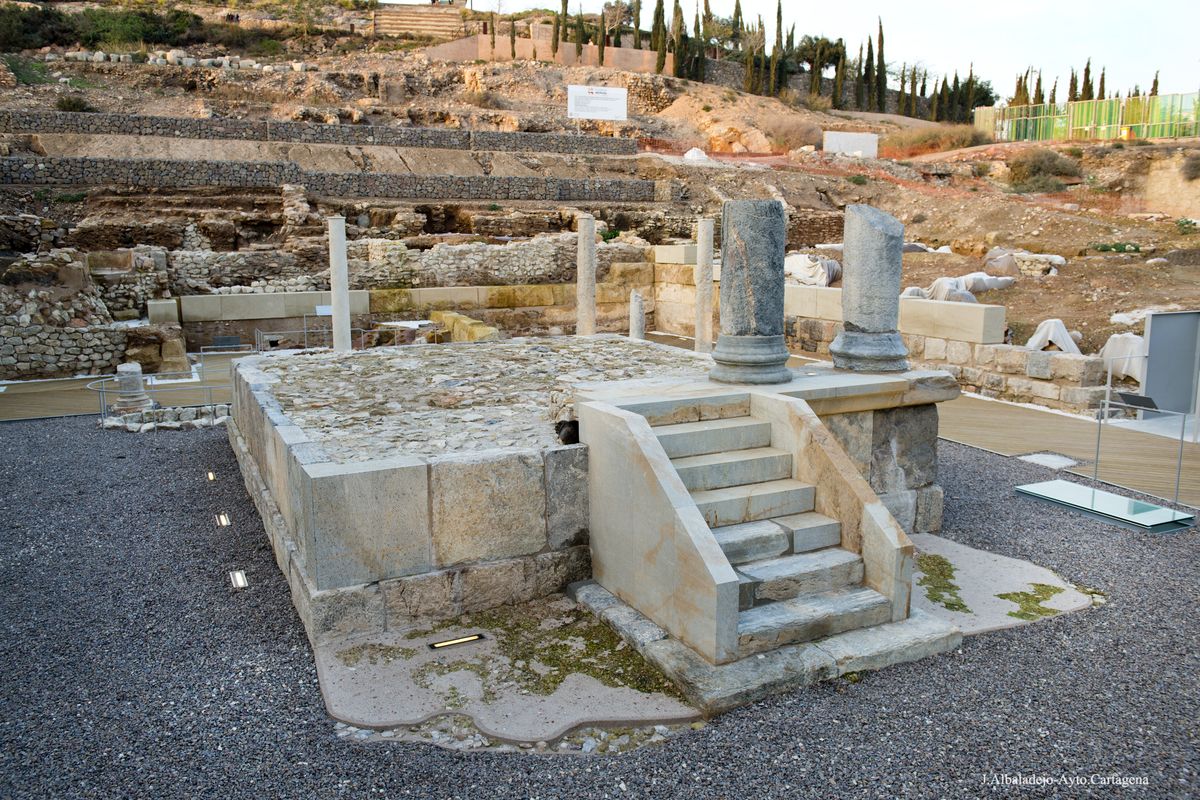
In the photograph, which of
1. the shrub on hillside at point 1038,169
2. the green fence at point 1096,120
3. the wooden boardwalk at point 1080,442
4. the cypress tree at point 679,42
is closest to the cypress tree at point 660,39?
the cypress tree at point 679,42

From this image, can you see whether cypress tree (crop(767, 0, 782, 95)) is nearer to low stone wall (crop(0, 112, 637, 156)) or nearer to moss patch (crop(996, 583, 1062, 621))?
low stone wall (crop(0, 112, 637, 156))

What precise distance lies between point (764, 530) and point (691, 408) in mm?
1068

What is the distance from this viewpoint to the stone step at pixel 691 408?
576 cm

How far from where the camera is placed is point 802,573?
5000mm

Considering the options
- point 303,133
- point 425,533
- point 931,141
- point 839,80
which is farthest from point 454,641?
point 839,80

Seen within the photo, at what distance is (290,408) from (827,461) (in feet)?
14.2

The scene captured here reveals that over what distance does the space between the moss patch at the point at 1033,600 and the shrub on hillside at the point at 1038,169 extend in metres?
32.0

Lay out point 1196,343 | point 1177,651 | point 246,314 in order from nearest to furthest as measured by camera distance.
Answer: point 1177,651 < point 1196,343 < point 246,314

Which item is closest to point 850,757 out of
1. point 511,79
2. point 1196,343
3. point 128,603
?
point 128,603

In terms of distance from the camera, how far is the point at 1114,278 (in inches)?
590

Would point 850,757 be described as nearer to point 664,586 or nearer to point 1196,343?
point 664,586

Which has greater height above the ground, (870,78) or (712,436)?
(870,78)

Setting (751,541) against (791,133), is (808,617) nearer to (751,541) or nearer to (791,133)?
(751,541)

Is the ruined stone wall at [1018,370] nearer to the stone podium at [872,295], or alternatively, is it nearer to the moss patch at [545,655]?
the stone podium at [872,295]
